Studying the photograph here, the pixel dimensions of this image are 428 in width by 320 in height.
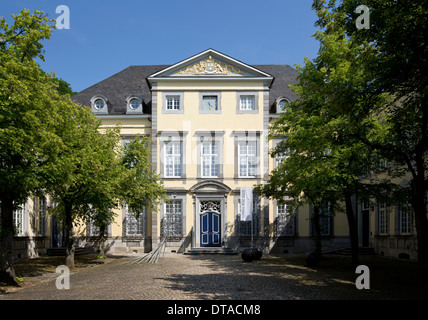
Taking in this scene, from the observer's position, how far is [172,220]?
25766mm

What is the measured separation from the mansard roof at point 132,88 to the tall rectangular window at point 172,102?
165 cm

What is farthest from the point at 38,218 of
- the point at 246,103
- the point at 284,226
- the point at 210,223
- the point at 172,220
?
the point at 284,226

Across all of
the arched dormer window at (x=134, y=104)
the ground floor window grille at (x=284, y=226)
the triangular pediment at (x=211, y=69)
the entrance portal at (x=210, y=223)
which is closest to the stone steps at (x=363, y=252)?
the ground floor window grille at (x=284, y=226)

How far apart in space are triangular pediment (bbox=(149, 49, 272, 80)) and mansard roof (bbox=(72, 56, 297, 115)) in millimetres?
204

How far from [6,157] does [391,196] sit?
45.1 feet

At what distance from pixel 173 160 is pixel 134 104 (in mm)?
4732

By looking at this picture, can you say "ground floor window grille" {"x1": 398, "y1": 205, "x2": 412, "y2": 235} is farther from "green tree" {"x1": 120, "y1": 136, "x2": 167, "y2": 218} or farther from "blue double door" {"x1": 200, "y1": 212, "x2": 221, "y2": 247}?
"green tree" {"x1": 120, "y1": 136, "x2": 167, "y2": 218}

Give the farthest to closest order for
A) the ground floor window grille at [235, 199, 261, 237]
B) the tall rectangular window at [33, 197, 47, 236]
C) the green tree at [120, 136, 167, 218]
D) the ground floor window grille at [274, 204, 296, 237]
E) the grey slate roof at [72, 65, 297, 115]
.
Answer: the grey slate roof at [72, 65, 297, 115] < the ground floor window grille at [274, 204, 296, 237] < the ground floor window grille at [235, 199, 261, 237] < the tall rectangular window at [33, 197, 47, 236] < the green tree at [120, 136, 167, 218]

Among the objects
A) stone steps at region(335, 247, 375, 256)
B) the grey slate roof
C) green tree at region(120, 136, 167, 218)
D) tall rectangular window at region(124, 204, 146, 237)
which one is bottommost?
stone steps at region(335, 247, 375, 256)

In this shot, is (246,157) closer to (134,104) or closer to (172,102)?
(172,102)

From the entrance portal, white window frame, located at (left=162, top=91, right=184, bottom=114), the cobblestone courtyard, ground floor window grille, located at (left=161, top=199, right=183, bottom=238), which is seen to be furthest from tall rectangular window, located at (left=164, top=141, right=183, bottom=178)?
the cobblestone courtyard

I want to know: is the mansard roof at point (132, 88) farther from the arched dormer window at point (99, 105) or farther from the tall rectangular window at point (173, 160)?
the tall rectangular window at point (173, 160)

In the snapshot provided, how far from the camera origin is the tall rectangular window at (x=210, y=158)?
86.2ft

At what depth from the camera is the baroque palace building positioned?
2572cm
